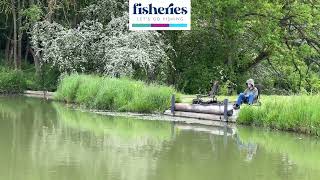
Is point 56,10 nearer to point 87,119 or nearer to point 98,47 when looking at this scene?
point 98,47

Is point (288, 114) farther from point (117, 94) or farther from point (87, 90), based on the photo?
point (87, 90)

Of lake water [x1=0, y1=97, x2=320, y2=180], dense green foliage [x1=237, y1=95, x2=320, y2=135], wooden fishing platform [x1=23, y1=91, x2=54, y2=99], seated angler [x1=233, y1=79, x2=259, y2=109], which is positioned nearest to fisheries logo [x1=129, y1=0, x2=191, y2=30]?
wooden fishing platform [x1=23, y1=91, x2=54, y2=99]

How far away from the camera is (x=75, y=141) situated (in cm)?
1367

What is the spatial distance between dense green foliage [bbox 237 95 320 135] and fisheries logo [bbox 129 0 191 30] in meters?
8.95

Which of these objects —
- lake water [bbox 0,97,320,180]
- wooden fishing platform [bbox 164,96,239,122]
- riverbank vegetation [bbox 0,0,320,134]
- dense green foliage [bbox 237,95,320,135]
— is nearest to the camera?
lake water [bbox 0,97,320,180]

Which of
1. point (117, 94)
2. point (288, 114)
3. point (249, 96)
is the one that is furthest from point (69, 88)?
point (288, 114)

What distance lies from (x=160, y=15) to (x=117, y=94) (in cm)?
610

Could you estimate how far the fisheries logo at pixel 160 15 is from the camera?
25.4 meters

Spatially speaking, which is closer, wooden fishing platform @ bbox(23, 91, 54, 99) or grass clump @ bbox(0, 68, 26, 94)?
wooden fishing platform @ bbox(23, 91, 54, 99)

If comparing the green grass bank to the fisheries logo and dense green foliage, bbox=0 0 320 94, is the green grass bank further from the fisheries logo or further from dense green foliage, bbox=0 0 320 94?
the fisheries logo

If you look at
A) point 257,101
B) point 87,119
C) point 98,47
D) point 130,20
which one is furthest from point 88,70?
point 257,101

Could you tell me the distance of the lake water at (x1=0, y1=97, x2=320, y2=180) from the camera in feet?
33.0

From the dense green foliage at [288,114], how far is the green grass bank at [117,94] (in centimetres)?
379

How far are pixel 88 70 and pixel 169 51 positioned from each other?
14.4 feet
